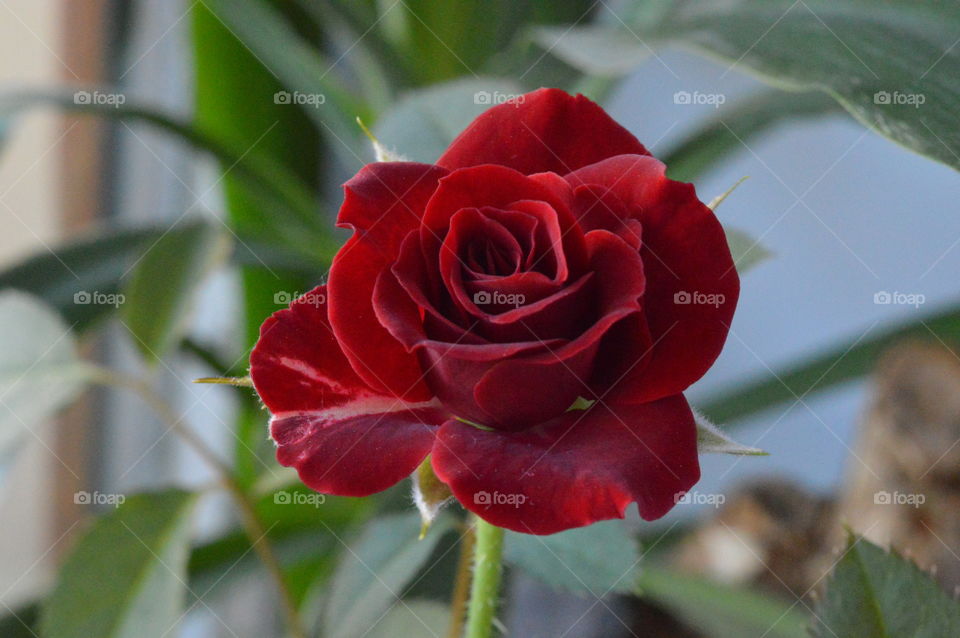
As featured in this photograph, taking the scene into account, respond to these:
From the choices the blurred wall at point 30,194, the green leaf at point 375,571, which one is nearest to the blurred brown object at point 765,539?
the green leaf at point 375,571

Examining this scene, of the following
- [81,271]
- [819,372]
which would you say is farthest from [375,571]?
[819,372]

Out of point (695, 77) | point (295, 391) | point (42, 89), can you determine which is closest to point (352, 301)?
point (295, 391)

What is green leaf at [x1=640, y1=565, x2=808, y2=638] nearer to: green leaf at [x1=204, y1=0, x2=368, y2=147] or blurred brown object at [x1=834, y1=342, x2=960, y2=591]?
blurred brown object at [x1=834, y1=342, x2=960, y2=591]

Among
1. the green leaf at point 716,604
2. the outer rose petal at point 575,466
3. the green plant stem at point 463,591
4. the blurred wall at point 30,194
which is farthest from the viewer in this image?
→ the blurred wall at point 30,194

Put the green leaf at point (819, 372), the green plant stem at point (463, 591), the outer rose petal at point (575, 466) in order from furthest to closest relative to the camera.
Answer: the green leaf at point (819, 372)
the green plant stem at point (463, 591)
the outer rose petal at point (575, 466)

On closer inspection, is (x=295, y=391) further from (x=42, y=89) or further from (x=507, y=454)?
(x=42, y=89)

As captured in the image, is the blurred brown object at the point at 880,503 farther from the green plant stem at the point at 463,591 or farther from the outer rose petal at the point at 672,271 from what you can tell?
the outer rose petal at the point at 672,271

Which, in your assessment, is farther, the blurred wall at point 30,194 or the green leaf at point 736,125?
the blurred wall at point 30,194
